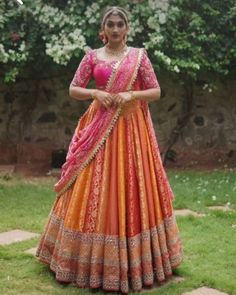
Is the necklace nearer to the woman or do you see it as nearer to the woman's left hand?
the woman

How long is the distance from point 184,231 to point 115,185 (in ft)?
4.81

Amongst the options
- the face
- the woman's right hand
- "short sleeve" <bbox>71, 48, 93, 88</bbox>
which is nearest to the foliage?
"short sleeve" <bbox>71, 48, 93, 88</bbox>

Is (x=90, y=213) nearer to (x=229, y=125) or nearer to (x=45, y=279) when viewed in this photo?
(x=45, y=279)

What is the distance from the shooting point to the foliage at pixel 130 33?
6699 millimetres

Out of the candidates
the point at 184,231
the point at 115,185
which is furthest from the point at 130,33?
the point at 115,185

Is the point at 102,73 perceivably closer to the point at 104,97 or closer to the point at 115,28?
the point at 104,97

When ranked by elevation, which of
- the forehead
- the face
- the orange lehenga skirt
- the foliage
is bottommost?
the orange lehenga skirt

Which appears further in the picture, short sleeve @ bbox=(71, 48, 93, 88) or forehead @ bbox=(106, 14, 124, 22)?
short sleeve @ bbox=(71, 48, 93, 88)

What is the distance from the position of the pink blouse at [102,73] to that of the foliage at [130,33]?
323cm

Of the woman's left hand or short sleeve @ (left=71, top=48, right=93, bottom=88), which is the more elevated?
short sleeve @ (left=71, top=48, right=93, bottom=88)

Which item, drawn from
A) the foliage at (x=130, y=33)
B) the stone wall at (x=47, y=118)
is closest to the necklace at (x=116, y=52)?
the foliage at (x=130, y=33)

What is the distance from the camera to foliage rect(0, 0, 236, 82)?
6.70 m

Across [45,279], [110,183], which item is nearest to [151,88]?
[110,183]

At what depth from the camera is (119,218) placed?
3234 millimetres
